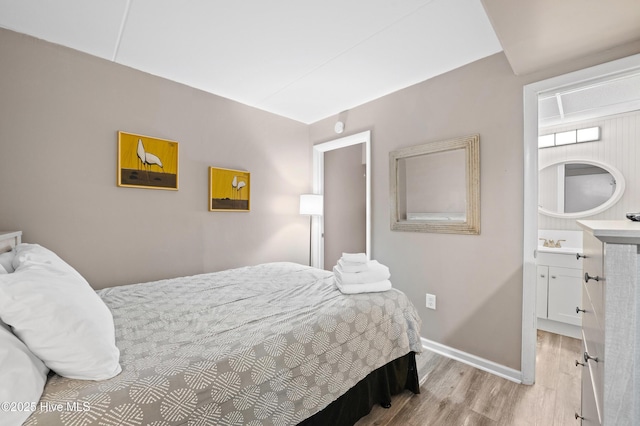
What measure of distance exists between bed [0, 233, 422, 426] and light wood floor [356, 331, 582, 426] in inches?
4.8

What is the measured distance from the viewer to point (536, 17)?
142 cm

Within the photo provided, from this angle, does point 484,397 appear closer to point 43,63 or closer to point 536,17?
point 536,17

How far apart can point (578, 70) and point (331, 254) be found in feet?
10.7

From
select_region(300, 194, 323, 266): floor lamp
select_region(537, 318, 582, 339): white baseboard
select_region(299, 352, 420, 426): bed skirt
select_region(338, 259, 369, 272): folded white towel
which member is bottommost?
select_region(537, 318, 582, 339): white baseboard

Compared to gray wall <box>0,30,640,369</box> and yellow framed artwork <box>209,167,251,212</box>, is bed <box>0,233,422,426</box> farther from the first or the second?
yellow framed artwork <box>209,167,251,212</box>

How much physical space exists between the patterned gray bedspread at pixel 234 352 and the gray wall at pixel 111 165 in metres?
0.52

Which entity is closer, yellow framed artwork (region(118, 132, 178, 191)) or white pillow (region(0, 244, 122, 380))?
white pillow (region(0, 244, 122, 380))

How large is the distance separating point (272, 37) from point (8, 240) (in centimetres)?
210

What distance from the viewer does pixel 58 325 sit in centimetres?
88

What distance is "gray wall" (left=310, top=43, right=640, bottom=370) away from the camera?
212 cm

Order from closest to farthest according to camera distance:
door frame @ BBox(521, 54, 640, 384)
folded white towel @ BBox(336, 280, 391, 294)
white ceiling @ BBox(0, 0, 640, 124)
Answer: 1. white ceiling @ BBox(0, 0, 640, 124)
2. folded white towel @ BBox(336, 280, 391, 294)
3. door frame @ BBox(521, 54, 640, 384)

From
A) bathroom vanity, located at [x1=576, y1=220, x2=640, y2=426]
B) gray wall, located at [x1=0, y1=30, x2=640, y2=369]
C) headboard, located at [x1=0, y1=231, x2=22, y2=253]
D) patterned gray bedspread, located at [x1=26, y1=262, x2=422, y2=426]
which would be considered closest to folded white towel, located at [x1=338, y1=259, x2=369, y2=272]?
patterned gray bedspread, located at [x1=26, y1=262, x2=422, y2=426]

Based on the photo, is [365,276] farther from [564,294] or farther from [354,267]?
[564,294]

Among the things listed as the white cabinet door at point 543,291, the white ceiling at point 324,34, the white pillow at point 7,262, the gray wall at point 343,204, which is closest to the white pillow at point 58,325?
the white pillow at point 7,262
